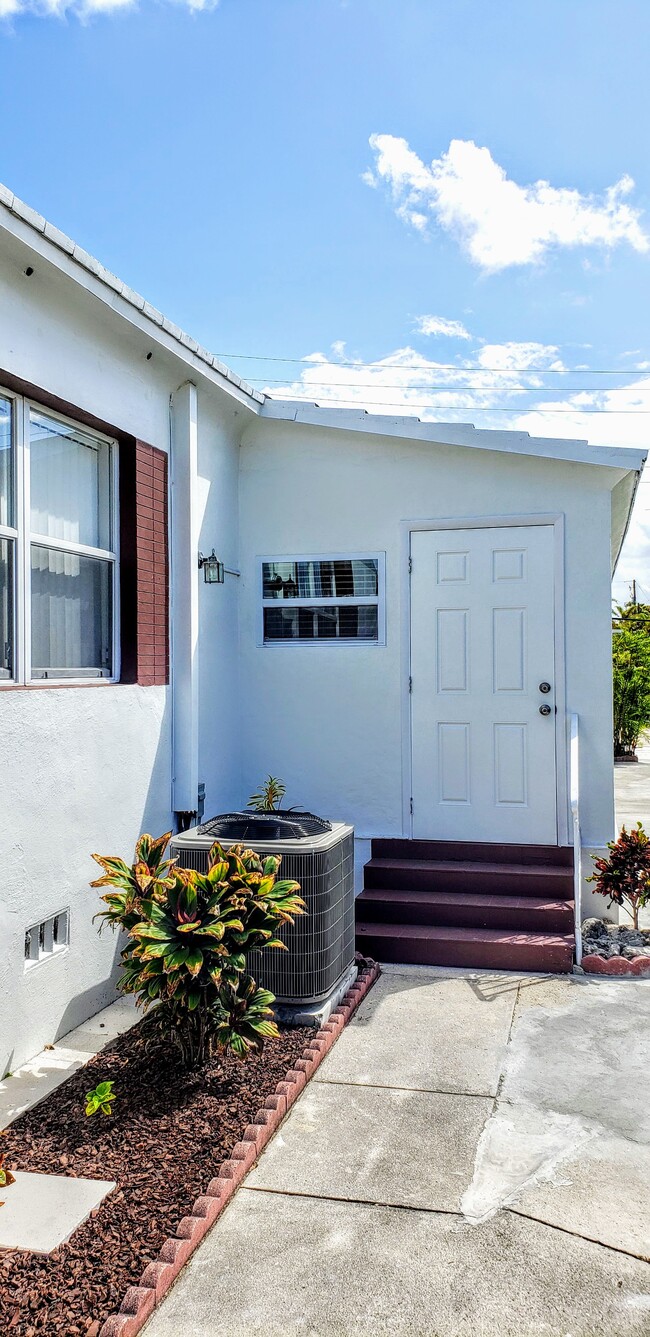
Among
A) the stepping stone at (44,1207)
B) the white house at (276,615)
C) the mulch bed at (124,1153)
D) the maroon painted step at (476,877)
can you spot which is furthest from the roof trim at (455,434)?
the stepping stone at (44,1207)

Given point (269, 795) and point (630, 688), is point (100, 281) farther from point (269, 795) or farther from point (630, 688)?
point (630, 688)

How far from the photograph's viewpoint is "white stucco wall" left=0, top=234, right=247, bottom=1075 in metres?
3.56

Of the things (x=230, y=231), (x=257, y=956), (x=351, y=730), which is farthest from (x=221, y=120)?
(x=257, y=956)

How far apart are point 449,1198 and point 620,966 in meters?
2.45

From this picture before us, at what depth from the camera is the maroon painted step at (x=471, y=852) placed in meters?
5.62

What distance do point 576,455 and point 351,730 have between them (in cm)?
235

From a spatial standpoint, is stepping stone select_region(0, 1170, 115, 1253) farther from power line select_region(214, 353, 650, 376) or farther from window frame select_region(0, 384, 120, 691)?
power line select_region(214, 353, 650, 376)

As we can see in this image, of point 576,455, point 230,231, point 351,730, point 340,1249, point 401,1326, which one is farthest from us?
point 230,231

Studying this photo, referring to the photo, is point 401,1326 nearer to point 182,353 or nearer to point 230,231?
point 182,353

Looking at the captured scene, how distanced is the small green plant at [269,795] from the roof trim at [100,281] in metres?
2.65

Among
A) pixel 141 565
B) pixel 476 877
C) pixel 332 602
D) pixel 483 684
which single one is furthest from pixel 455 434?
pixel 476 877

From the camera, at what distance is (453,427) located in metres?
5.66

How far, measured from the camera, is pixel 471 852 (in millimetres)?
5777

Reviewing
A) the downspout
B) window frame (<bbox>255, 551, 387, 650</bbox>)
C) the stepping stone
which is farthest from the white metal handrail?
the stepping stone
